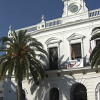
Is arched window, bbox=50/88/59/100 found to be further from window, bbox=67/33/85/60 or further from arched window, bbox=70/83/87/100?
window, bbox=67/33/85/60

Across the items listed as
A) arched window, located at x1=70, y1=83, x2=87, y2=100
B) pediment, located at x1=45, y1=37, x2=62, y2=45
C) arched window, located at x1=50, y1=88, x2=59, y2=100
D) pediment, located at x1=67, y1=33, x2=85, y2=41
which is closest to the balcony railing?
pediment, located at x1=67, y1=33, x2=85, y2=41

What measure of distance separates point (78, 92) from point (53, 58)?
4690 mm

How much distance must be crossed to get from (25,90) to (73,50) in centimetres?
725

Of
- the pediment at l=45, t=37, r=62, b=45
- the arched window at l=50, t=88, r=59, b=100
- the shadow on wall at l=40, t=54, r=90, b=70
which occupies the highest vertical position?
the pediment at l=45, t=37, r=62, b=45

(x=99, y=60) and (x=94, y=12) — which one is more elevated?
(x=94, y=12)

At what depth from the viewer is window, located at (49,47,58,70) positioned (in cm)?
2528

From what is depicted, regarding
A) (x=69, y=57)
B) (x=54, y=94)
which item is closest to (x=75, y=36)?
(x=69, y=57)

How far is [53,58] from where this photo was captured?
25766 millimetres

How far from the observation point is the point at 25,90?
26.3 metres

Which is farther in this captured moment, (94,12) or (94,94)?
(94,12)

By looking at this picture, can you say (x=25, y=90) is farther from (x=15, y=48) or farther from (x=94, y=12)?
(x=94, y=12)

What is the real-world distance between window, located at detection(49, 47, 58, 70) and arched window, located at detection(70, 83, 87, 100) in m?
3.06

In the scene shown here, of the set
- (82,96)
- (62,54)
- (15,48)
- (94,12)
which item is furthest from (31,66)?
(94,12)

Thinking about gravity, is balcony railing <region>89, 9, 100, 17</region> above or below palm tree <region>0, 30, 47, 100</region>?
above
